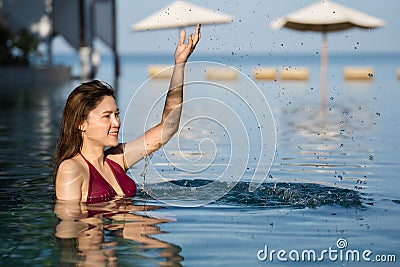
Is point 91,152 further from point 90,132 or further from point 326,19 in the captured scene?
point 326,19

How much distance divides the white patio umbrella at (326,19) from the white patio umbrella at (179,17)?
189cm

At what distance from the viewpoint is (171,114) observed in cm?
504

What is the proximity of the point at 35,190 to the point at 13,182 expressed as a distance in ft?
1.77

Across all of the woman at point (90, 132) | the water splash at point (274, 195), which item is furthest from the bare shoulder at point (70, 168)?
the water splash at point (274, 195)

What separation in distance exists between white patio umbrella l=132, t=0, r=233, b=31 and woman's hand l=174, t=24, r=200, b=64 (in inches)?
581

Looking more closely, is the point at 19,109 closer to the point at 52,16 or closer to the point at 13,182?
the point at 13,182

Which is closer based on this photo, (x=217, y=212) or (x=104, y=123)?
(x=104, y=123)

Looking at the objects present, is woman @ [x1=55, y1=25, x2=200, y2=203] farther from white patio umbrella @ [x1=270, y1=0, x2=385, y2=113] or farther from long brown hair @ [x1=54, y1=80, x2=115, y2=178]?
white patio umbrella @ [x1=270, y1=0, x2=385, y2=113]

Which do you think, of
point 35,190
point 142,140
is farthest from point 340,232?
point 35,190

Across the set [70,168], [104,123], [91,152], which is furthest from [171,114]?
[70,168]

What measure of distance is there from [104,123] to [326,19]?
16537 millimetres

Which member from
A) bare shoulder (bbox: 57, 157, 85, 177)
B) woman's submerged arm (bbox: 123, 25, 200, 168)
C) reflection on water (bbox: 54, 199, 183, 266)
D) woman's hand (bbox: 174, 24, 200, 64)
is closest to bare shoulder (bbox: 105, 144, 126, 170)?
woman's submerged arm (bbox: 123, 25, 200, 168)

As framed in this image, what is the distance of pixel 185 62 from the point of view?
478 centimetres

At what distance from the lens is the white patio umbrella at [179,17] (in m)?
20.9
